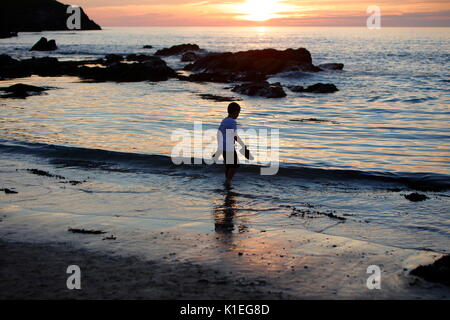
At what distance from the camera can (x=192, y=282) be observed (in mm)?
5305

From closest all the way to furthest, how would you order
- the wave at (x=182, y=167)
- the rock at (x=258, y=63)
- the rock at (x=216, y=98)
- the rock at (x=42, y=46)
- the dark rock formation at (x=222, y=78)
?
the wave at (x=182, y=167) < the rock at (x=216, y=98) < the dark rock formation at (x=222, y=78) < the rock at (x=258, y=63) < the rock at (x=42, y=46)

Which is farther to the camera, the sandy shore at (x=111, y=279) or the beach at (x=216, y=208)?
the beach at (x=216, y=208)

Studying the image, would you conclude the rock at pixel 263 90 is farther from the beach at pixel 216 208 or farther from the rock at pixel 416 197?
the rock at pixel 416 197

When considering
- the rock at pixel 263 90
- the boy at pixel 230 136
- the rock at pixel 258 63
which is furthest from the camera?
the rock at pixel 258 63

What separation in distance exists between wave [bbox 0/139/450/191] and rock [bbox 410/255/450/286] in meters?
5.59

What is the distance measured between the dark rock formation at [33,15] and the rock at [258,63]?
116 meters

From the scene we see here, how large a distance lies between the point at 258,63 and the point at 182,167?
35.3 m

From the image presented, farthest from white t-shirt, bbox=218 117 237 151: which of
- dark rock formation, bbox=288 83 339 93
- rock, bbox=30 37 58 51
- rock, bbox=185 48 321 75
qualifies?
rock, bbox=30 37 58 51

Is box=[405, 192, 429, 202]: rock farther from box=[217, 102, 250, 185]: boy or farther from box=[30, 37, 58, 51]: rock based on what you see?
box=[30, 37, 58, 51]: rock

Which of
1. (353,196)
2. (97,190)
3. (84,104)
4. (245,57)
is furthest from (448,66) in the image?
(97,190)

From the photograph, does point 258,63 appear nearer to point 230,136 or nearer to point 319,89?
point 319,89

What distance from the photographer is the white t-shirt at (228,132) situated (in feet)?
31.4

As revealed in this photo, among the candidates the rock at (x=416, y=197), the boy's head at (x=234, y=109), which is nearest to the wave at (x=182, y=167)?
the rock at (x=416, y=197)

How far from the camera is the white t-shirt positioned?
31.4 ft
